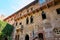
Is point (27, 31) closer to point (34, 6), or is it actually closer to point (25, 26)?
point (25, 26)

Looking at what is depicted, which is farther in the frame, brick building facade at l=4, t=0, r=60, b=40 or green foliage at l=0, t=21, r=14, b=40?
green foliage at l=0, t=21, r=14, b=40

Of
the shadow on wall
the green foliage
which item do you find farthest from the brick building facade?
the green foliage

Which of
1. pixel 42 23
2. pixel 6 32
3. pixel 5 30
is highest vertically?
pixel 42 23

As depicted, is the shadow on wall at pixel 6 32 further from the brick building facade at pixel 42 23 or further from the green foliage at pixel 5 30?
the brick building facade at pixel 42 23

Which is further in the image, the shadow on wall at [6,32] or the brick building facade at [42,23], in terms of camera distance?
the shadow on wall at [6,32]

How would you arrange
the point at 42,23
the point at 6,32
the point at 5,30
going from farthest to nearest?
the point at 5,30 → the point at 6,32 → the point at 42,23

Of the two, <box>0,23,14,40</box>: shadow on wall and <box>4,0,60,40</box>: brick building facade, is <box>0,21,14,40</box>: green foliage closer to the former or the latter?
<box>0,23,14,40</box>: shadow on wall

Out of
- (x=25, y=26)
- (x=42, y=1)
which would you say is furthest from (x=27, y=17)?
(x=42, y=1)

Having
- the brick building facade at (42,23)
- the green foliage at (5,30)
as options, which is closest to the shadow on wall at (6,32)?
the green foliage at (5,30)

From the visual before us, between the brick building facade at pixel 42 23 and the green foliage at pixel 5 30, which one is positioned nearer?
the brick building facade at pixel 42 23

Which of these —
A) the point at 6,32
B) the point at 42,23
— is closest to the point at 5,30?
the point at 6,32

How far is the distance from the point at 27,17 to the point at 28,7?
259 centimetres

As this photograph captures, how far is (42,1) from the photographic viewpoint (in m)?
17.2

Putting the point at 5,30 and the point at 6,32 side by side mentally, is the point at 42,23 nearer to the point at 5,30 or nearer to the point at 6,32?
the point at 6,32
